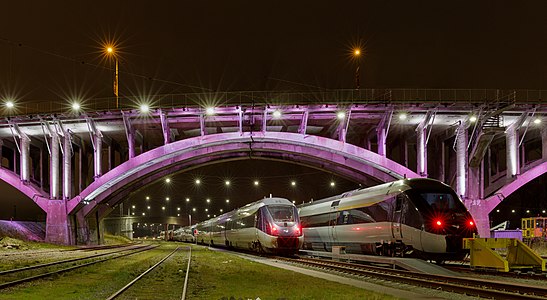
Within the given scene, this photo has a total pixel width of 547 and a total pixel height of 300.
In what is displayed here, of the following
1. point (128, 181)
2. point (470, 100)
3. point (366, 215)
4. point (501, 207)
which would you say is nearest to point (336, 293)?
point (366, 215)

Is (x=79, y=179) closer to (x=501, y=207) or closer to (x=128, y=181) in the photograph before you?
(x=128, y=181)

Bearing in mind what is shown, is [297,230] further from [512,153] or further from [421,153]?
[512,153]

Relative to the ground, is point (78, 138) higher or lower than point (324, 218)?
higher

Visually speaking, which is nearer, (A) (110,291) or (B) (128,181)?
(A) (110,291)

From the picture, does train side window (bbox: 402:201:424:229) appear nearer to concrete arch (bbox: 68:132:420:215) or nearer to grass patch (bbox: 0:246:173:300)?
grass patch (bbox: 0:246:173:300)

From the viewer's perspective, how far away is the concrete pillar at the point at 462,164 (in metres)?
47.6

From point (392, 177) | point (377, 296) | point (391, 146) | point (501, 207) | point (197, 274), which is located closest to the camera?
point (377, 296)

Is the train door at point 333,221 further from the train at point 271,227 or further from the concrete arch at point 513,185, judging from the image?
the concrete arch at point 513,185

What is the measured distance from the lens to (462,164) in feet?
157

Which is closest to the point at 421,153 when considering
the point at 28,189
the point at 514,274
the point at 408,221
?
the point at 408,221

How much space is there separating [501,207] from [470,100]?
5270 cm

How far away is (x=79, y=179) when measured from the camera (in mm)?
58406

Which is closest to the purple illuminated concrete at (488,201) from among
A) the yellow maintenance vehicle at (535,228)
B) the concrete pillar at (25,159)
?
the yellow maintenance vehicle at (535,228)

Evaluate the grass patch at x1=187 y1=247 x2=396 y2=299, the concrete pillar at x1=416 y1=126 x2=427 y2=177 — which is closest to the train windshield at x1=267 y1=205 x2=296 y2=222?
the grass patch at x1=187 y1=247 x2=396 y2=299
